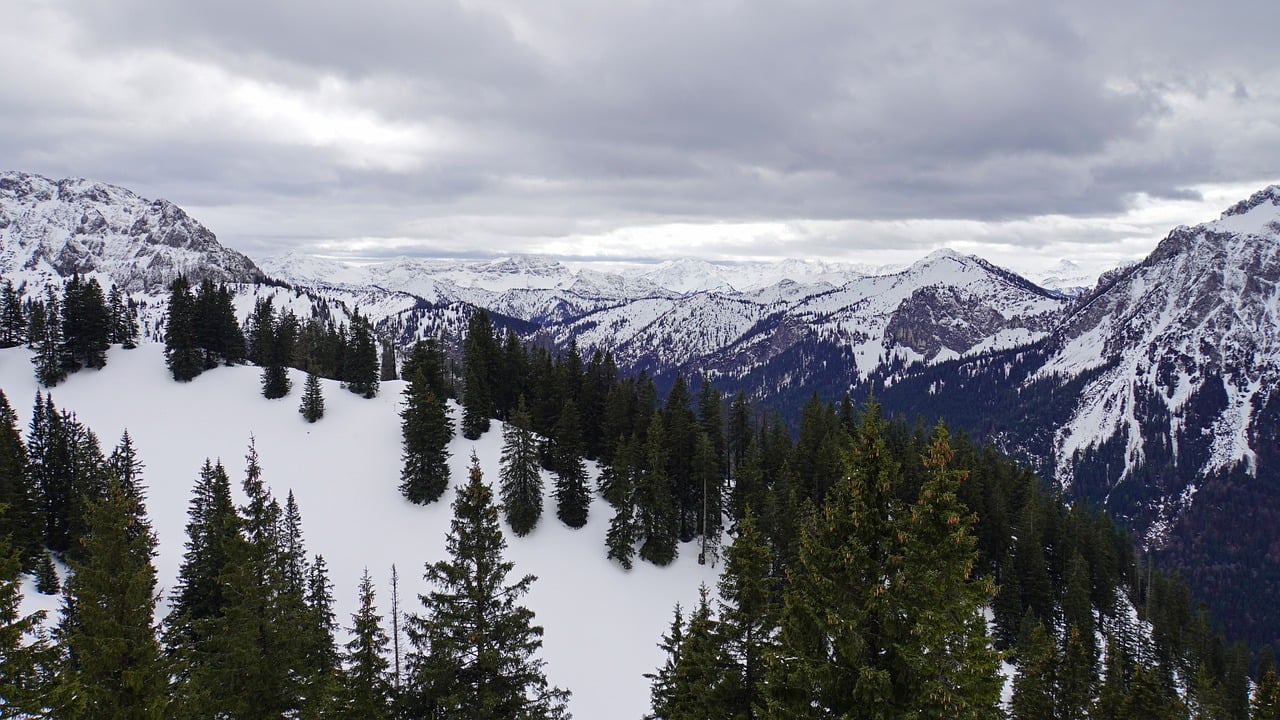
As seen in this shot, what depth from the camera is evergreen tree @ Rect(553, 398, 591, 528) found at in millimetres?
57938

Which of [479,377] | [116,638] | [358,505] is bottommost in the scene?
[358,505]

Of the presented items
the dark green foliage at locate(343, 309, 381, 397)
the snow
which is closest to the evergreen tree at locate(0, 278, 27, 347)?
the snow

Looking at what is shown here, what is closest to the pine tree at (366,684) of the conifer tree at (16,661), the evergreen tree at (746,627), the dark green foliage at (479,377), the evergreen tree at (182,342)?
the conifer tree at (16,661)

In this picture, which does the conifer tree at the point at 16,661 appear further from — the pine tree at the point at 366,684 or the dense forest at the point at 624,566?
the pine tree at the point at 366,684

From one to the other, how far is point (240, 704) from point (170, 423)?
60.9 m

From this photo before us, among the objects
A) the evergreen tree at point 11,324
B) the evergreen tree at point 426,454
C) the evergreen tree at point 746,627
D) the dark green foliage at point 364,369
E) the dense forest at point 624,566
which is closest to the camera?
the dense forest at point 624,566

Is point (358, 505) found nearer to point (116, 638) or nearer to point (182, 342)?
point (182, 342)

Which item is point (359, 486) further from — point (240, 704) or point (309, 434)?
point (240, 704)

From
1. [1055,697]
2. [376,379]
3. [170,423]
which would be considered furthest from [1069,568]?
[170,423]

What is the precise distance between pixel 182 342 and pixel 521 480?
52.0m

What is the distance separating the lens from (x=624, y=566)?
54.1m

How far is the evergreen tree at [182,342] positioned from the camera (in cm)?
7788

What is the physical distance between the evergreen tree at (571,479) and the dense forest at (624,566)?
0.68 feet

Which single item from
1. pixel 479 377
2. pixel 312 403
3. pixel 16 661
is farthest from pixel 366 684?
pixel 312 403
